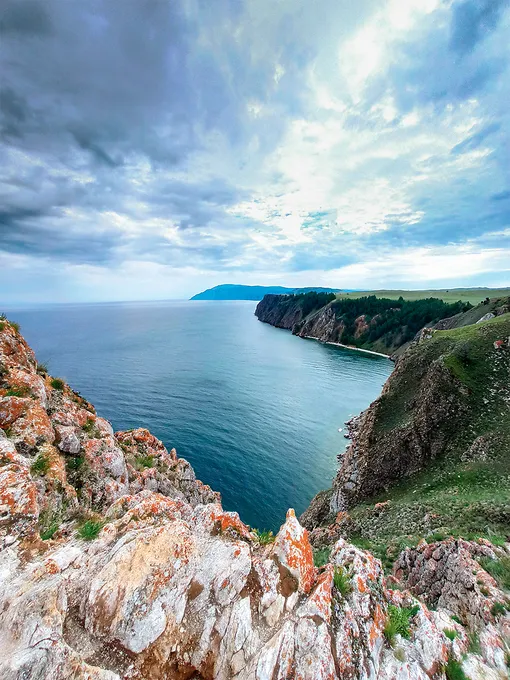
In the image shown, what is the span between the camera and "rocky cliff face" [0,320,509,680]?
679 centimetres

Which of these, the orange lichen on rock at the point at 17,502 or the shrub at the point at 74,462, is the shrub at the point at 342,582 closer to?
the orange lichen on rock at the point at 17,502

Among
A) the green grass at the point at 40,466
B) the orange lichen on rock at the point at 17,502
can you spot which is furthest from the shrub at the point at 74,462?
the orange lichen on rock at the point at 17,502

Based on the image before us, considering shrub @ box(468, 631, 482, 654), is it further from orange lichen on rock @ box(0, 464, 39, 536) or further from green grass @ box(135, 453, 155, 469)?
green grass @ box(135, 453, 155, 469)

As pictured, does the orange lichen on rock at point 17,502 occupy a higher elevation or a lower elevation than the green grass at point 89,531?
higher

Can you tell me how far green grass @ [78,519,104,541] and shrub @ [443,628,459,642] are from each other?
38.5 ft

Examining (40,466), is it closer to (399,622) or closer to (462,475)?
(399,622)

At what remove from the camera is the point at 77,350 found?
384ft

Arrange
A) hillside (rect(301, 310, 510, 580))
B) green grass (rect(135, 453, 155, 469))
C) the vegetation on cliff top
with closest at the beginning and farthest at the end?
hillside (rect(301, 310, 510, 580))
green grass (rect(135, 453, 155, 469))
the vegetation on cliff top

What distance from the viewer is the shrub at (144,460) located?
23.1 meters

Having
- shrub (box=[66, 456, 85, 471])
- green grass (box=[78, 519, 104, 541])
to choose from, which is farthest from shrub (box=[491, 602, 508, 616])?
shrub (box=[66, 456, 85, 471])

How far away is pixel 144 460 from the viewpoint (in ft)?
77.7

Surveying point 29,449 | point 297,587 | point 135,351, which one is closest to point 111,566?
point 297,587

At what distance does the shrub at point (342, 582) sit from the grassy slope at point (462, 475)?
1064 cm

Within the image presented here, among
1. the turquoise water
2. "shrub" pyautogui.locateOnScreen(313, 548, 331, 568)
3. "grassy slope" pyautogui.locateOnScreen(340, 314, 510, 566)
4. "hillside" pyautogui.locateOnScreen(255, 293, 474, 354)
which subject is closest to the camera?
"shrub" pyautogui.locateOnScreen(313, 548, 331, 568)
